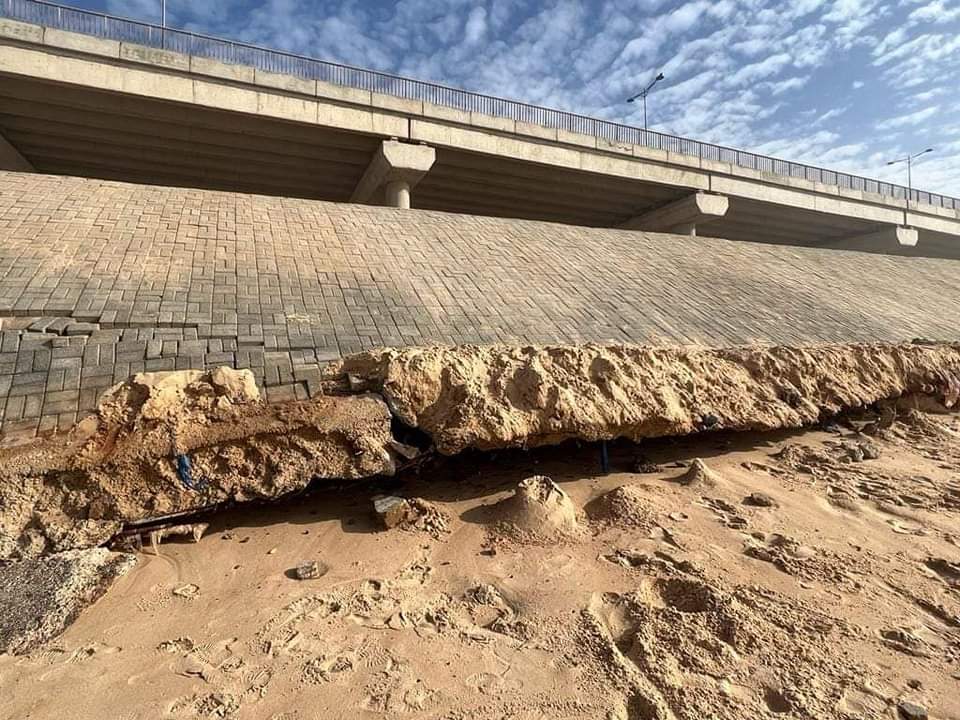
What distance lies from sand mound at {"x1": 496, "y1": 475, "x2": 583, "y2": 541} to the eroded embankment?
53 centimetres

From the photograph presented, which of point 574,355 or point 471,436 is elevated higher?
point 574,355

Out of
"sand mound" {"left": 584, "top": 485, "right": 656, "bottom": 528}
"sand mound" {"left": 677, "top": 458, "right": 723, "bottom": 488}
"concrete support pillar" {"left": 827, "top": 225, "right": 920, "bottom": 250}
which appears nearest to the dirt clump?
"sand mound" {"left": 584, "top": 485, "right": 656, "bottom": 528}

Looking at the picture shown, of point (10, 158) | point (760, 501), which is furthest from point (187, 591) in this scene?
point (10, 158)

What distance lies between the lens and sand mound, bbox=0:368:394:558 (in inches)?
117

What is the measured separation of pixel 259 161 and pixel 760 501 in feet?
53.1

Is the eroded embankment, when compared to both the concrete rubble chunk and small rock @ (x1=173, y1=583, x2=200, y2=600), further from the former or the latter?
small rock @ (x1=173, y1=583, x2=200, y2=600)

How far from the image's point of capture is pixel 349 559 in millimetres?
3061

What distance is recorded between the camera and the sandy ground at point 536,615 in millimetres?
2082

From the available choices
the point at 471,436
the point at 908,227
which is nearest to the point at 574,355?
the point at 471,436

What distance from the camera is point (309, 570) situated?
2.91 metres

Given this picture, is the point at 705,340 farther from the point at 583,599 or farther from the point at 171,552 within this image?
the point at 171,552

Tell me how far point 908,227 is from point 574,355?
94.8 feet

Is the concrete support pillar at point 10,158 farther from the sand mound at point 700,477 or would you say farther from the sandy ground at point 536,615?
the sand mound at point 700,477

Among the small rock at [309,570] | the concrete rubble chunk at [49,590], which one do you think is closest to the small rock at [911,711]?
the small rock at [309,570]
